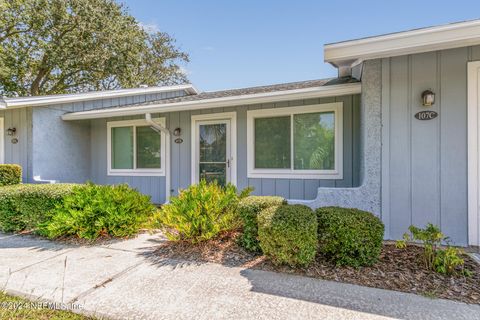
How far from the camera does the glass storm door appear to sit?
6.59 metres

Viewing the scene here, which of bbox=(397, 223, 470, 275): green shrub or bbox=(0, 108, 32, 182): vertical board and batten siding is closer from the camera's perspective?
bbox=(397, 223, 470, 275): green shrub

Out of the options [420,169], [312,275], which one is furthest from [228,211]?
[420,169]

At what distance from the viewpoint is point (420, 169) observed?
402cm

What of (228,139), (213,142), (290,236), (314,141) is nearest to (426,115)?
(314,141)

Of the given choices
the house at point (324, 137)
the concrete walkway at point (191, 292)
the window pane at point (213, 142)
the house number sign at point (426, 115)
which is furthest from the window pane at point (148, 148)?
the house number sign at point (426, 115)

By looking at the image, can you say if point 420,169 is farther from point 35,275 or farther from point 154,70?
point 154,70

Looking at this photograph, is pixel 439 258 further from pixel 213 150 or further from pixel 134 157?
pixel 134 157

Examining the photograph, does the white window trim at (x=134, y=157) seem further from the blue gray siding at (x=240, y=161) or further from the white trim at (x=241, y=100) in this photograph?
the white trim at (x=241, y=100)

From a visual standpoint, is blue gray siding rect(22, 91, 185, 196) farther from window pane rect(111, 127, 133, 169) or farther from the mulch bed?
the mulch bed

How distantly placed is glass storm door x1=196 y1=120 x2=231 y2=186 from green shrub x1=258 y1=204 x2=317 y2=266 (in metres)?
3.35

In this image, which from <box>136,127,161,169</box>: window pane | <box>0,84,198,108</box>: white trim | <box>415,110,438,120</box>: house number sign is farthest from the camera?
<box>136,127,161,169</box>: window pane

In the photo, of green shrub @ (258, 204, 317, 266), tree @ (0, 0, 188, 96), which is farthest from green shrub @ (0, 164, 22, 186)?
tree @ (0, 0, 188, 96)

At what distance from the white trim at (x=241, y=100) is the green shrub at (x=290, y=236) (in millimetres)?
2728

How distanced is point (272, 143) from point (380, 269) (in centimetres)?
346
